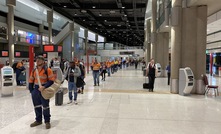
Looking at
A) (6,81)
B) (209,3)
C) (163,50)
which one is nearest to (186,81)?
(209,3)

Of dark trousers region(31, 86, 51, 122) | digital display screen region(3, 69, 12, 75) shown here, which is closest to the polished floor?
dark trousers region(31, 86, 51, 122)

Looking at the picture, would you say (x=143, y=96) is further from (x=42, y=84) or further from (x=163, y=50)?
(x=163, y=50)

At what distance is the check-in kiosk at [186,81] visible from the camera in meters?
9.34

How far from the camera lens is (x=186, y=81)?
9.30m

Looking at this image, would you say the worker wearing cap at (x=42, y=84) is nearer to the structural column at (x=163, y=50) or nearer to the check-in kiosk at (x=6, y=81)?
the check-in kiosk at (x=6, y=81)

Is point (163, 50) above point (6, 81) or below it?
above

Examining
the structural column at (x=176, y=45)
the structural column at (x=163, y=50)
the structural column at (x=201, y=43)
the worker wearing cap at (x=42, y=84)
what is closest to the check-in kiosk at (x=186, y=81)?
the structural column at (x=176, y=45)

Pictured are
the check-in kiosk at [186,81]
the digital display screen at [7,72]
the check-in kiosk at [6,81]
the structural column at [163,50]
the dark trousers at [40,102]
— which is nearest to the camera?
the dark trousers at [40,102]

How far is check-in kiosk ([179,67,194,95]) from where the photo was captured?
9.34 m

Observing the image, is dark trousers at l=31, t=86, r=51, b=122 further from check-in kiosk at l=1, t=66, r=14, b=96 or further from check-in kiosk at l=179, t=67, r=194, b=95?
check-in kiosk at l=179, t=67, r=194, b=95

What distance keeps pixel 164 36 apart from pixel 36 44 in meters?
21.6

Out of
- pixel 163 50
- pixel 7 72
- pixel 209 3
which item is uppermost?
pixel 209 3

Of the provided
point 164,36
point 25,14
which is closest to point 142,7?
point 164,36

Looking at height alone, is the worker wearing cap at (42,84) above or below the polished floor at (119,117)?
above
